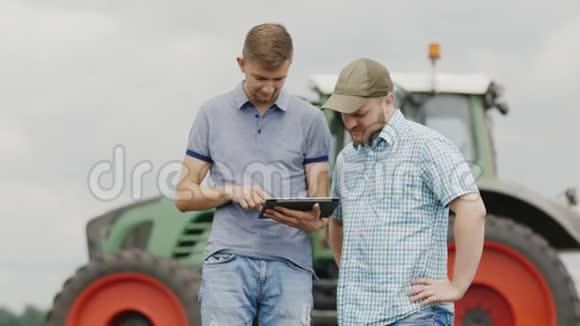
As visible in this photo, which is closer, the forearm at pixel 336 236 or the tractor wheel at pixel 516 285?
the forearm at pixel 336 236

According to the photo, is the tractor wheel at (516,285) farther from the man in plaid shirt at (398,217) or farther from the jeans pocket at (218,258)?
the man in plaid shirt at (398,217)

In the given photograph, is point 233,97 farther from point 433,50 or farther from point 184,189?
point 433,50

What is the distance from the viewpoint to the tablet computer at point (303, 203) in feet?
11.1

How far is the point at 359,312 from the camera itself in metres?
3.27

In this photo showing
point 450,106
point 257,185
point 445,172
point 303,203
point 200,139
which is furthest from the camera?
point 450,106

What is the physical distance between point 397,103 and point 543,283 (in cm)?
144

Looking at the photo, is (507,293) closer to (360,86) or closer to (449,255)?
(449,255)

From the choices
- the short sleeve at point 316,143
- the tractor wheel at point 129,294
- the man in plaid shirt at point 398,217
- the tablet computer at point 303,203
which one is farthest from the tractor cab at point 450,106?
the man in plaid shirt at point 398,217

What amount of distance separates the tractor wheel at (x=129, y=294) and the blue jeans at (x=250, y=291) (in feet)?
10.6

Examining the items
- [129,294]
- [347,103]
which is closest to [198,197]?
[347,103]

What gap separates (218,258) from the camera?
141 inches

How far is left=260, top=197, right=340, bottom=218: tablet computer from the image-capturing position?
3.38 metres

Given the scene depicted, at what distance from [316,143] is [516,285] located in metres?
3.49

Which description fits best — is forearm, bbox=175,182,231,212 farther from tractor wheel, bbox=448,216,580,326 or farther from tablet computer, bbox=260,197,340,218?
tractor wheel, bbox=448,216,580,326
